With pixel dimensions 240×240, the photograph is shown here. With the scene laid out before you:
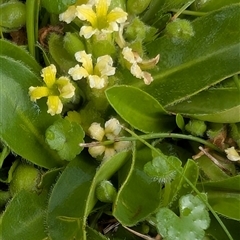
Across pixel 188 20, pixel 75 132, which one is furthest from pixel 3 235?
pixel 188 20

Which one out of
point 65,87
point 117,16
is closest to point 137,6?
point 117,16

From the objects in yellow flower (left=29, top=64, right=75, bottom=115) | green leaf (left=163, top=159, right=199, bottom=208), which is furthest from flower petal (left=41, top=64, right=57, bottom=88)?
green leaf (left=163, top=159, right=199, bottom=208)

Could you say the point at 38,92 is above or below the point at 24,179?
above

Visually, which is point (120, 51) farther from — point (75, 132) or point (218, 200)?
point (218, 200)

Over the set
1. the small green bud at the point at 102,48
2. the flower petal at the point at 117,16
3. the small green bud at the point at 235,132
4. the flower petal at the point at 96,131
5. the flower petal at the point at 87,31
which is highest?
the flower petal at the point at 117,16

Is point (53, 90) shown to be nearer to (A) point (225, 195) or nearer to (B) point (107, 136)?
(B) point (107, 136)

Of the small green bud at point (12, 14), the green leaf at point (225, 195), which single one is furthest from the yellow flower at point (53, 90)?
the green leaf at point (225, 195)

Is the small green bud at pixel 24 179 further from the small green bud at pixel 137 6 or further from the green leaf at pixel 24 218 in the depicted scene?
the small green bud at pixel 137 6
